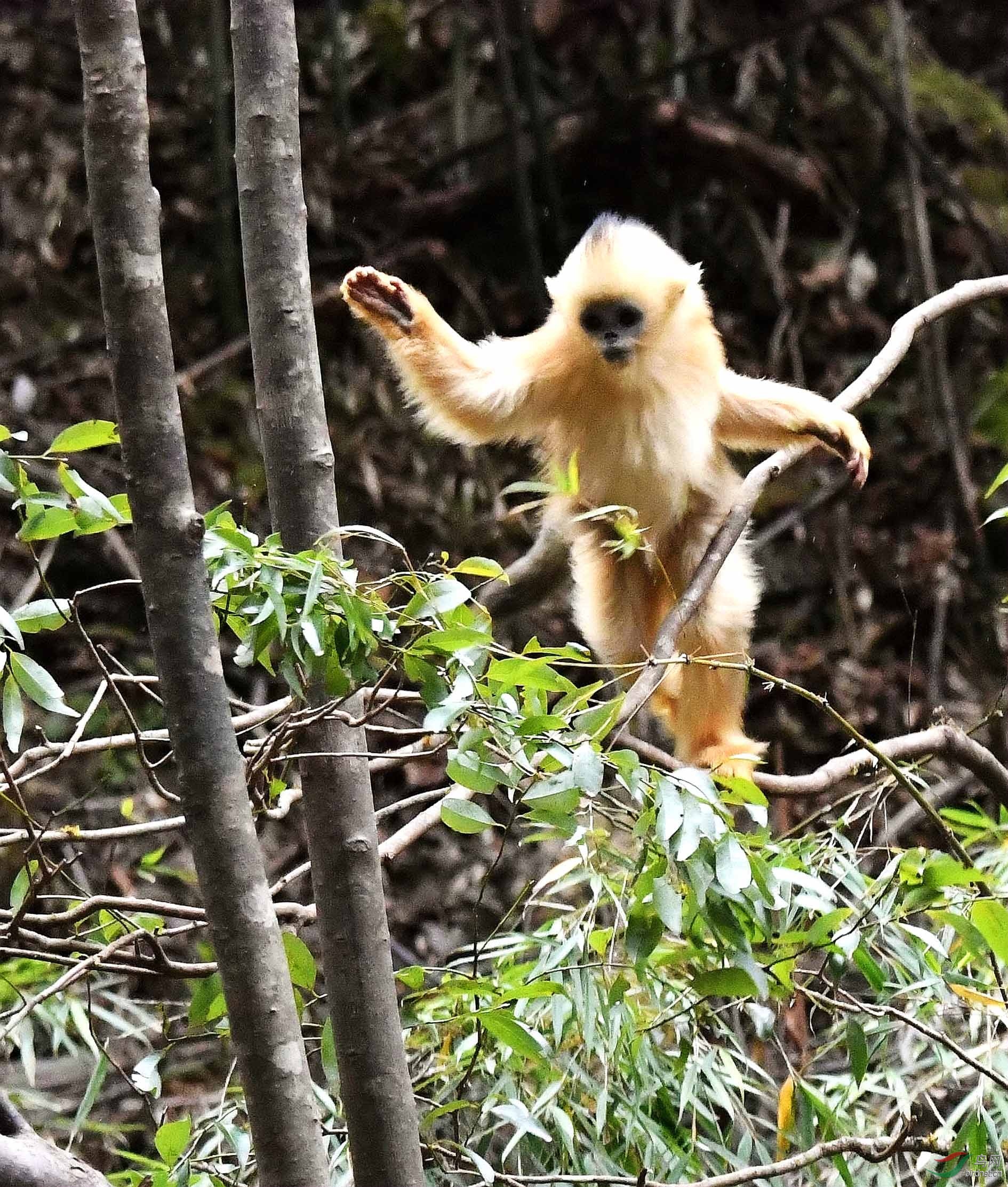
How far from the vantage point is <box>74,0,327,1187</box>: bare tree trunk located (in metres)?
1.31

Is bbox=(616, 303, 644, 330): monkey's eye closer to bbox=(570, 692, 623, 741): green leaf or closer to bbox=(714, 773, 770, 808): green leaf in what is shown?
bbox=(714, 773, 770, 808): green leaf

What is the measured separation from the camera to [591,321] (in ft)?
10.4

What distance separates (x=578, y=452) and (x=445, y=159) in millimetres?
2948

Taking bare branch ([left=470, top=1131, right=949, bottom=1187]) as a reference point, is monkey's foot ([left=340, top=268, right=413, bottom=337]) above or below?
above

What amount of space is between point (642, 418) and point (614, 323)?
0.76 ft

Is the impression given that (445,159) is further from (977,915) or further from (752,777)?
(977,915)

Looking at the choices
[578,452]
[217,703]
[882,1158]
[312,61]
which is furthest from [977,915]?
[312,61]

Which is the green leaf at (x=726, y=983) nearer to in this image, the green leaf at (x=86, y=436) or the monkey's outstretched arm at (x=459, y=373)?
the green leaf at (x=86, y=436)

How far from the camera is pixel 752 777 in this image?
2525 millimetres

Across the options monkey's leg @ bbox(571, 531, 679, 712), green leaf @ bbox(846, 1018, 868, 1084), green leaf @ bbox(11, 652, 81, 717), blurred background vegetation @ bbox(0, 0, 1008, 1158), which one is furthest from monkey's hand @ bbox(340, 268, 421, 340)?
blurred background vegetation @ bbox(0, 0, 1008, 1158)

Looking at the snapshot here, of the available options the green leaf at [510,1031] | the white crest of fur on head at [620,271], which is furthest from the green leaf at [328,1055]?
the white crest of fur on head at [620,271]

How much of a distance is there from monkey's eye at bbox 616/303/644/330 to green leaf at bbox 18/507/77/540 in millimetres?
1850

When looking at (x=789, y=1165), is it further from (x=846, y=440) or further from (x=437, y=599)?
(x=846, y=440)

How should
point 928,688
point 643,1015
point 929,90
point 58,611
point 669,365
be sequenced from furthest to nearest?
point 929,90, point 928,688, point 669,365, point 643,1015, point 58,611
